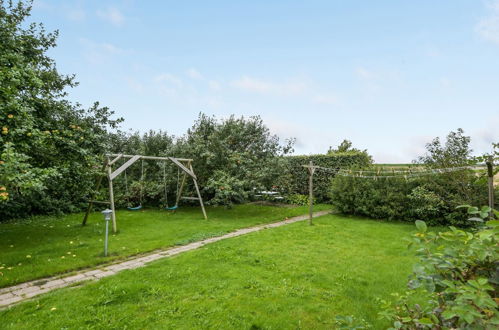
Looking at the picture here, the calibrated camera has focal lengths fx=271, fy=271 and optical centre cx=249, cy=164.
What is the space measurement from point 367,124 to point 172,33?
818 cm

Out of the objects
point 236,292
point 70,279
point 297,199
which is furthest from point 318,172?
point 70,279

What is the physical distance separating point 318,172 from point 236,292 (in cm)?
987

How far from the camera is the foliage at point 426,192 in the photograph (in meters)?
7.49

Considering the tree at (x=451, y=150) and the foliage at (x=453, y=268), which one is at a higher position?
the tree at (x=451, y=150)

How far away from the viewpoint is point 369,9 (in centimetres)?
819

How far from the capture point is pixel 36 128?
6.11m

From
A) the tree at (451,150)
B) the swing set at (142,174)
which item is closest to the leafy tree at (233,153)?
the swing set at (142,174)

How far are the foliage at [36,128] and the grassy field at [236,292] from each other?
73.6 inches

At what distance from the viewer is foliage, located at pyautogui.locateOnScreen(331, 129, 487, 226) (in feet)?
24.6

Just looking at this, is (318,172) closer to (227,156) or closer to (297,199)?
(297,199)

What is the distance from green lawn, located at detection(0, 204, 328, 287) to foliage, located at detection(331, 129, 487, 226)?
2.37 meters

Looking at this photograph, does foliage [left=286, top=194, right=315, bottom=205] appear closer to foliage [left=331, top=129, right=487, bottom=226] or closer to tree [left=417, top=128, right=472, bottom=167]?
foliage [left=331, top=129, right=487, bottom=226]

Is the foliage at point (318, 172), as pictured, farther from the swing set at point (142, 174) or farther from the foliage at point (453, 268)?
the foliage at point (453, 268)

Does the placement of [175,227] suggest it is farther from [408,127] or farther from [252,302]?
[408,127]
